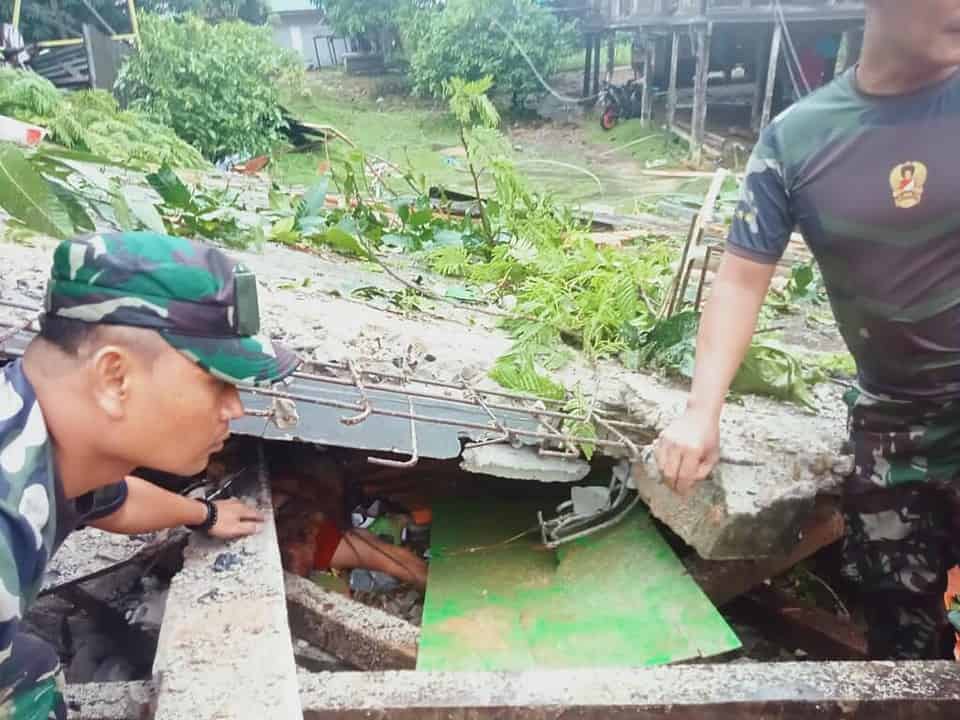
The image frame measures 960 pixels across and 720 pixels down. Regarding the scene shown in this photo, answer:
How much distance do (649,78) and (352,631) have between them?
2005 centimetres

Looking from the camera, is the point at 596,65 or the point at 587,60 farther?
the point at 587,60

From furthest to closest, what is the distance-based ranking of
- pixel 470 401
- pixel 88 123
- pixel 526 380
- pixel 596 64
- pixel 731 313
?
pixel 596 64 → pixel 88 123 → pixel 526 380 → pixel 470 401 → pixel 731 313

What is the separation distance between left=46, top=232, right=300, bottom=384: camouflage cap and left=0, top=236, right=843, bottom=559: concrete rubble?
859mm

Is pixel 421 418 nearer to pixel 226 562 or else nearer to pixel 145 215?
pixel 226 562

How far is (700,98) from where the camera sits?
16391mm

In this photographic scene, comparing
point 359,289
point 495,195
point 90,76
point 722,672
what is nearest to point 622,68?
point 90,76

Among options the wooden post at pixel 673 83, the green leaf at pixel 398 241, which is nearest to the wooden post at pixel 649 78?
the wooden post at pixel 673 83

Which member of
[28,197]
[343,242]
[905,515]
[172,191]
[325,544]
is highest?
[28,197]

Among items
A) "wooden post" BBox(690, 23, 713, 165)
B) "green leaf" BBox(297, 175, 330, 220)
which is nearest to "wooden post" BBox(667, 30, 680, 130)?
"wooden post" BBox(690, 23, 713, 165)

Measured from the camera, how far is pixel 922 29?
1864mm

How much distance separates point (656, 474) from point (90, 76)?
1550 cm

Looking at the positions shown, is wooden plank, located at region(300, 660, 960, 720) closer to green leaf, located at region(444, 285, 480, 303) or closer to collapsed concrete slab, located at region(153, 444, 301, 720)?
collapsed concrete slab, located at region(153, 444, 301, 720)

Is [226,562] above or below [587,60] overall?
above

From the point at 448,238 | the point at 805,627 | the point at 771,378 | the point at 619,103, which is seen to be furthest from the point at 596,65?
the point at 805,627
